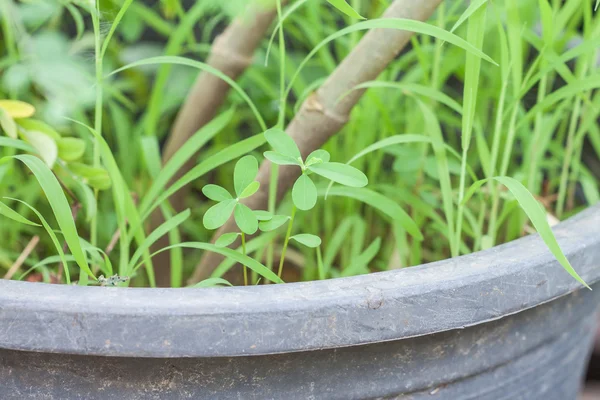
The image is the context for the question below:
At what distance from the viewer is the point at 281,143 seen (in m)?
0.51

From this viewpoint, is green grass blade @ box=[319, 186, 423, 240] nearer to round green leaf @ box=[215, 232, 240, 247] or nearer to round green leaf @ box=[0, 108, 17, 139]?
round green leaf @ box=[215, 232, 240, 247]

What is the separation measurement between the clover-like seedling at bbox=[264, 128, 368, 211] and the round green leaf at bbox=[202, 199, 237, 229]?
0.05 metres

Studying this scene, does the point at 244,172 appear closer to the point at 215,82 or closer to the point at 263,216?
the point at 263,216

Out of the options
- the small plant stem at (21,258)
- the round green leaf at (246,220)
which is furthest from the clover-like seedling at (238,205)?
the small plant stem at (21,258)

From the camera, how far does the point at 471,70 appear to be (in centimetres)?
54

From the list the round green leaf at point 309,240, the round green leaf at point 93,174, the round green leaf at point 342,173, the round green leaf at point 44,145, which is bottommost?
the round green leaf at point 93,174

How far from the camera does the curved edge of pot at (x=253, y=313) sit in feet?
1.40

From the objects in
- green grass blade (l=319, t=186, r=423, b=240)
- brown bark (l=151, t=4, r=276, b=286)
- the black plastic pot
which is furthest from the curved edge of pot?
brown bark (l=151, t=4, r=276, b=286)

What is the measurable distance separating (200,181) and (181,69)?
0.57 feet

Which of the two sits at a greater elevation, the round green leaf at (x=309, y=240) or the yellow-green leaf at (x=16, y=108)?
the yellow-green leaf at (x=16, y=108)

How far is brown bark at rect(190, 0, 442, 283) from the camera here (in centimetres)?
58

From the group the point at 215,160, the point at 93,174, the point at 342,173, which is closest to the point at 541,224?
the point at 342,173

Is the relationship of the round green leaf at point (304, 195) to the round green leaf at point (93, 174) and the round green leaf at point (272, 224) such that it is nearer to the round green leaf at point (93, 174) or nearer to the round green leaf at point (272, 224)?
the round green leaf at point (272, 224)

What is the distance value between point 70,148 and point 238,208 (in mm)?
197
